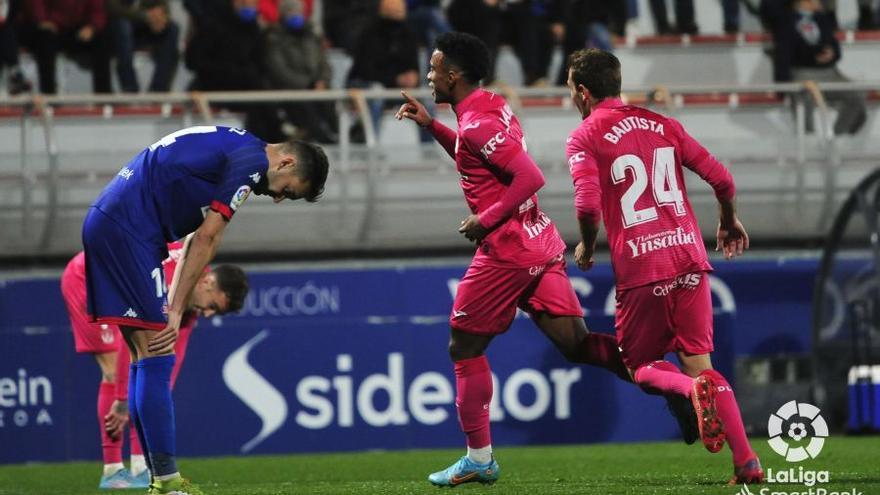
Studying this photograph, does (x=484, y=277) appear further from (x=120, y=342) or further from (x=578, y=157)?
(x=120, y=342)

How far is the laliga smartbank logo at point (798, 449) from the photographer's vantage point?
6.52m

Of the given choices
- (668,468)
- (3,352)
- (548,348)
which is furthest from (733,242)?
(3,352)

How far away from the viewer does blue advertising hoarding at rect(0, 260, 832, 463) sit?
1202 centimetres

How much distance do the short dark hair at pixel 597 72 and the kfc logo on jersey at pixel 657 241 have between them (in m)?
0.72

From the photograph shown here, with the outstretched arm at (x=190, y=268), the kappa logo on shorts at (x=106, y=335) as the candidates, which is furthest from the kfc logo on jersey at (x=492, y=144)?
the kappa logo on shorts at (x=106, y=335)

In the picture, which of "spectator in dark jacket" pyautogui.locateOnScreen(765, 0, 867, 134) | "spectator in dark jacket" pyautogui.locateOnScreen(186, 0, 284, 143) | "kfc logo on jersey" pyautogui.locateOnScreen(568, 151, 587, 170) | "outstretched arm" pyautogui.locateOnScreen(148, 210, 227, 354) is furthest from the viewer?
"spectator in dark jacket" pyautogui.locateOnScreen(765, 0, 867, 134)

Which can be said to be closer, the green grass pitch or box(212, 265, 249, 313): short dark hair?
the green grass pitch

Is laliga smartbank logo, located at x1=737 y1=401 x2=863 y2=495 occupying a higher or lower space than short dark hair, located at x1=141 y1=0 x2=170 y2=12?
lower

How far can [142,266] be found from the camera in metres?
6.62

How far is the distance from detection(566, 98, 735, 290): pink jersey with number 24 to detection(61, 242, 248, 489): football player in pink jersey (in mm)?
2228

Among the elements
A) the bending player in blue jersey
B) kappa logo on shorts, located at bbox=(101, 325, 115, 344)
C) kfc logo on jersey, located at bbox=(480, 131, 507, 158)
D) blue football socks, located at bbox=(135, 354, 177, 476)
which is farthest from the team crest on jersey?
kappa logo on shorts, located at bbox=(101, 325, 115, 344)

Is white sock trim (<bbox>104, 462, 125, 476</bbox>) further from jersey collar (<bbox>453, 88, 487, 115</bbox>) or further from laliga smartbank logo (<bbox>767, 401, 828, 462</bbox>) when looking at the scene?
laliga smartbank logo (<bbox>767, 401, 828, 462</bbox>)

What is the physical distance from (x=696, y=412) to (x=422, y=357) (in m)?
5.82

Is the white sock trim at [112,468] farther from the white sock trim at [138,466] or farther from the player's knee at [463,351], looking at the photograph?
the player's knee at [463,351]
